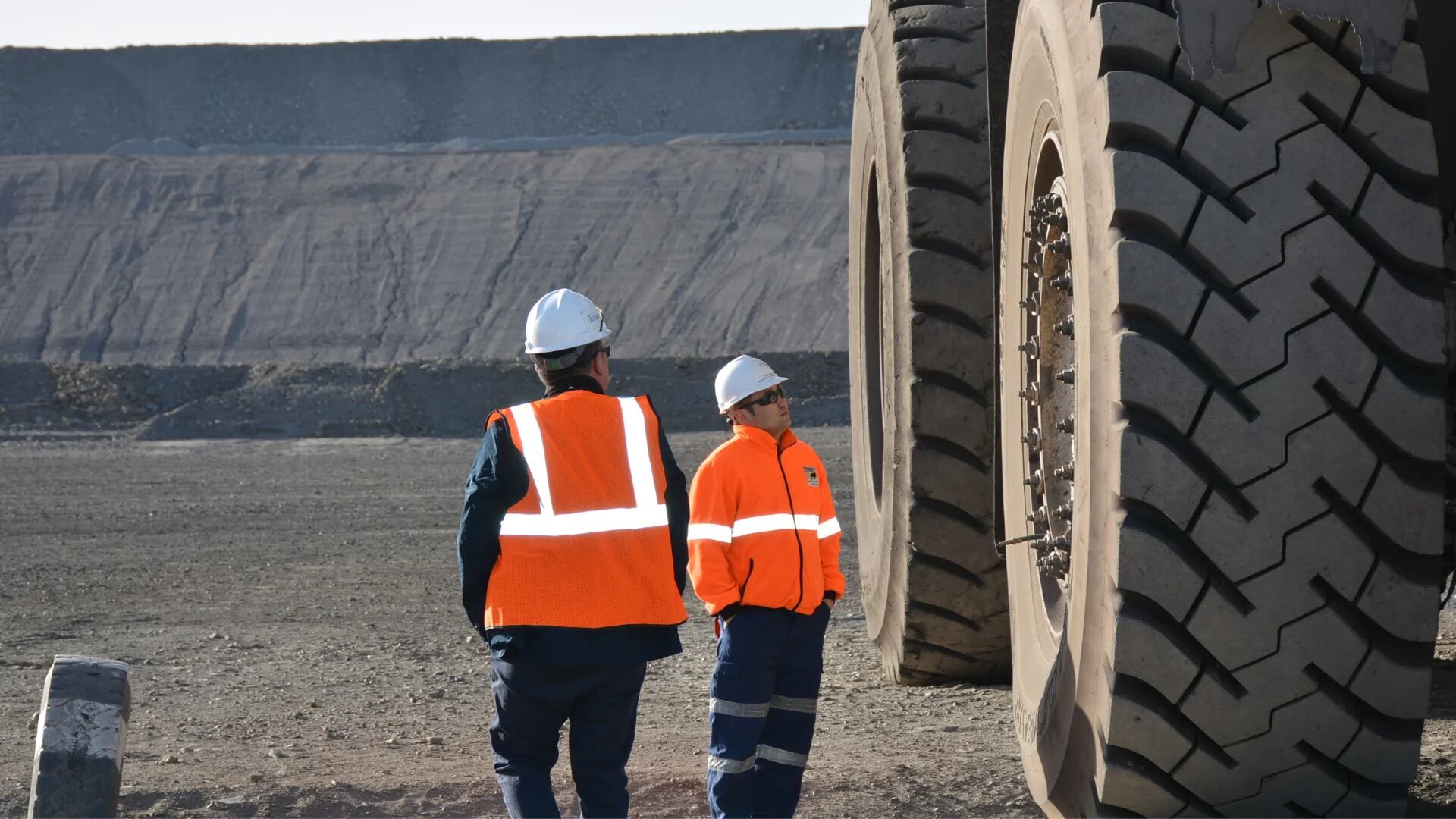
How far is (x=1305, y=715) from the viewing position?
2725 millimetres

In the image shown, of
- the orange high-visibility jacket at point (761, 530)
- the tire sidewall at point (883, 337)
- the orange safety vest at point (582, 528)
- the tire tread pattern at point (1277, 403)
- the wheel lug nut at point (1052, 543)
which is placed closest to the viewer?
the tire tread pattern at point (1277, 403)

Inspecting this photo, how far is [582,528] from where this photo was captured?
3654 millimetres

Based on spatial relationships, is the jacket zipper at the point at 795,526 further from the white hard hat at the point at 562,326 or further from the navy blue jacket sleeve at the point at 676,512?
the white hard hat at the point at 562,326

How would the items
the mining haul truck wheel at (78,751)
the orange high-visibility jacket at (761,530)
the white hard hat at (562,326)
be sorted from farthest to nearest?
the orange high-visibility jacket at (761,530), the mining haul truck wheel at (78,751), the white hard hat at (562,326)

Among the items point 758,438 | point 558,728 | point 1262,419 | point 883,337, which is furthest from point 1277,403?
point 883,337

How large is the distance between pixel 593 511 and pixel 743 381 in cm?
93

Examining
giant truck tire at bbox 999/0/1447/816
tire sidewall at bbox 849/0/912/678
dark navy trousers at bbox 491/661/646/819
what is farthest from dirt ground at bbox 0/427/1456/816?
giant truck tire at bbox 999/0/1447/816

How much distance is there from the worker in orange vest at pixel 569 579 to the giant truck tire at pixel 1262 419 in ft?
3.97

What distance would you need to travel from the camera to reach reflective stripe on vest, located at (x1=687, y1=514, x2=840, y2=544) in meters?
4.33

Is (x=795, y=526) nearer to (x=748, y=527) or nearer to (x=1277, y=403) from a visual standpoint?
(x=748, y=527)

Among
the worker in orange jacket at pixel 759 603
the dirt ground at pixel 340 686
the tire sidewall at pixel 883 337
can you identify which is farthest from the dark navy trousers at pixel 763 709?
the tire sidewall at pixel 883 337

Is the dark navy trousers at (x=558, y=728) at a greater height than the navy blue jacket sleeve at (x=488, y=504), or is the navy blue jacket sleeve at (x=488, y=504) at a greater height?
the navy blue jacket sleeve at (x=488, y=504)

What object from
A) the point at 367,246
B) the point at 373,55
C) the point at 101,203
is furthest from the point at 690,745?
the point at 373,55

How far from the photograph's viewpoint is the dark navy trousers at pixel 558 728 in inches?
142
